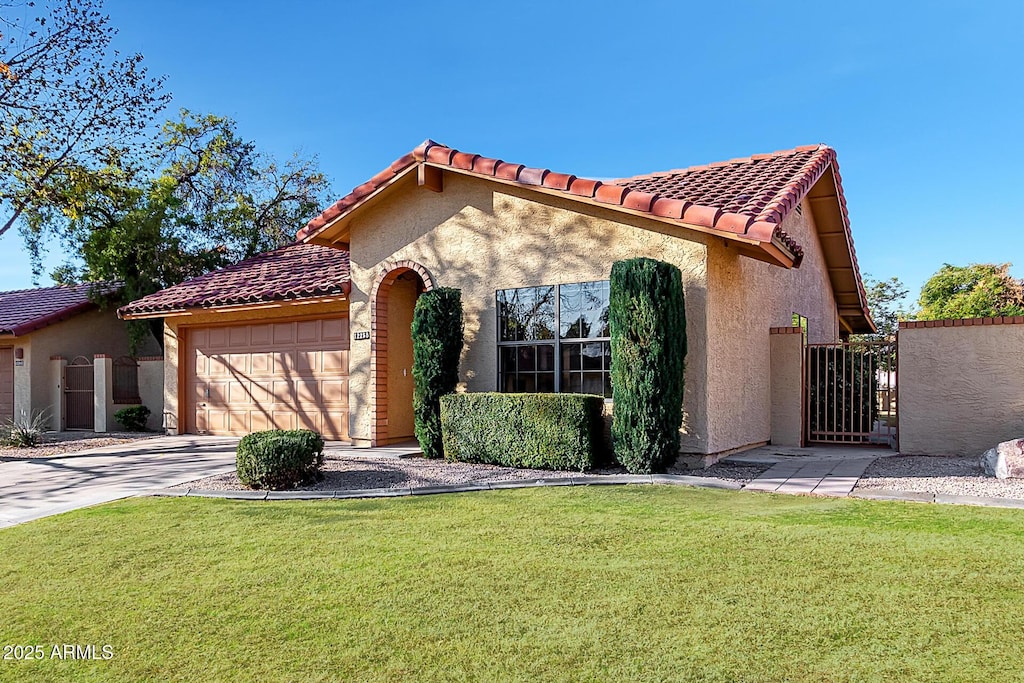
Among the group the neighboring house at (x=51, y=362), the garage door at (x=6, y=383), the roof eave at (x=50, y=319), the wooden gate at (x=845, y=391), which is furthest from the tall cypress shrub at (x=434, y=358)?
the garage door at (x=6, y=383)

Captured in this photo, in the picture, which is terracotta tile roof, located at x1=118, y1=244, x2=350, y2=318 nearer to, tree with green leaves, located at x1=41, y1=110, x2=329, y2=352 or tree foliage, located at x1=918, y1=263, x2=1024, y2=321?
tree with green leaves, located at x1=41, y1=110, x2=329, y2=352

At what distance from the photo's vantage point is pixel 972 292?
30.0 meters

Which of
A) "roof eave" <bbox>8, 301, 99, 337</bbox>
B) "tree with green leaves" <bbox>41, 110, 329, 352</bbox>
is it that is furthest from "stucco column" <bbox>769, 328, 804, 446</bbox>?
"roof eave" <bbox>8, 301, 99, 337</bbox>

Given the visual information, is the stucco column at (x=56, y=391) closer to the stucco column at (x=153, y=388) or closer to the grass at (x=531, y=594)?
the stucco column at (x=153, y=388)

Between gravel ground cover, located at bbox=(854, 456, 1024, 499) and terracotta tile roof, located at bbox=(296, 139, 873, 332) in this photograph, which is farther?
terracotta tile roof, located at bbox=(296, 139, 873, 332)

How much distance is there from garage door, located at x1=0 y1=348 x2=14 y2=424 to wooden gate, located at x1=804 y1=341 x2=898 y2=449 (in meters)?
20.6

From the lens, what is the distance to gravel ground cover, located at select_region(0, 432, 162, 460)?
13.5 metres

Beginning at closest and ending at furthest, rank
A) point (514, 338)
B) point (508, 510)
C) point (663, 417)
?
point (508, 510) < point (663, 417) < point (514, 338)

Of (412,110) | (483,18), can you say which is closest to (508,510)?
(483,18)

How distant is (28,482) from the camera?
982 cm

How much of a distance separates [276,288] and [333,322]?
4.70 ft

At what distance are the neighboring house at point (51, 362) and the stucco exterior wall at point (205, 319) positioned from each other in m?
3.25

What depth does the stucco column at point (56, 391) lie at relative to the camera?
19312mm

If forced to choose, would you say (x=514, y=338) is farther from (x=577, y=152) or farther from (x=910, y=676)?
(x=577, y=152)
